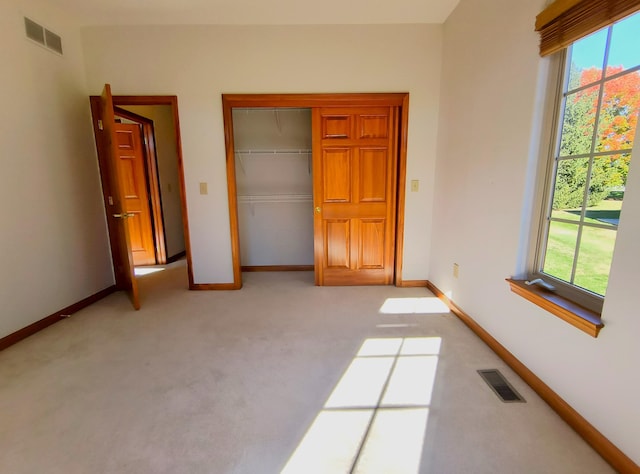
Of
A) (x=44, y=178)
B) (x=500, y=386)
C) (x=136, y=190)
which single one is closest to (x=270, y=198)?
(x=136, y=190)

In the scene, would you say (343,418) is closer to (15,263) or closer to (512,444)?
(512,444)

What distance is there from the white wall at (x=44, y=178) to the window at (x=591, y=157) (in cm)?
392

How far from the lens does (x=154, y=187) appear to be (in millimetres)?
4250

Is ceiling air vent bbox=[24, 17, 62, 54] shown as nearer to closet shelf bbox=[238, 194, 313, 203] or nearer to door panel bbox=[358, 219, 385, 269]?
closet shelf bbox=[238, 194, 313, 203]

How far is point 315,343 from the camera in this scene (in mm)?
2188

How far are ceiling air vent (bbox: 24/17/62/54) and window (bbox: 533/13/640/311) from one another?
397cm

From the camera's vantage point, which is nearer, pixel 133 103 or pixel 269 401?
pixel 269 401

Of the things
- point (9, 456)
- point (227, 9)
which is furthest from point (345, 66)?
point (9, 456)

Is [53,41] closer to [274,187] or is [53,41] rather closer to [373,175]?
[274,187]

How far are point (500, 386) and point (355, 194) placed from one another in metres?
2.18

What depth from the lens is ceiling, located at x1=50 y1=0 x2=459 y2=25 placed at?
248 cm

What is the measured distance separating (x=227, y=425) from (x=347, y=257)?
2.22 m

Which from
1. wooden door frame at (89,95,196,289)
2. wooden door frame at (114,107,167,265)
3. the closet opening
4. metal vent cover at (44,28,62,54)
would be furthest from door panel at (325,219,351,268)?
metal vent cover at (44,28,62,54)

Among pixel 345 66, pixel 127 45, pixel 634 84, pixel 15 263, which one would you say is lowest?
pixel 15 263
